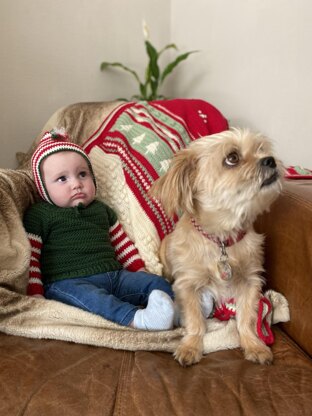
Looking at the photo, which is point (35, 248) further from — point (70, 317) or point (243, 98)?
point (243, 98)

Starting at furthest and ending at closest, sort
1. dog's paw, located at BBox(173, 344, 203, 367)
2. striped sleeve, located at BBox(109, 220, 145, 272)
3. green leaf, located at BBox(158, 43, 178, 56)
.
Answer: green leaf, located at BBox(158, 43, 178, 56)
striped sleeve, located at BBox(109, 220, 145, 272)
dog's paw, located at BBox(173, 344, 203, 367)

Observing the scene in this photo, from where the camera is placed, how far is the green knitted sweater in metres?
1.37

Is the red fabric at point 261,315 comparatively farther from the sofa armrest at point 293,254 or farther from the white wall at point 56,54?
the white wall at point 56,54

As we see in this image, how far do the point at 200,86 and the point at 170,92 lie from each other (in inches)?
11.5

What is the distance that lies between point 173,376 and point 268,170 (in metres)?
0.62

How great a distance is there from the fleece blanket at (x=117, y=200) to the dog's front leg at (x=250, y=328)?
0.03 metres

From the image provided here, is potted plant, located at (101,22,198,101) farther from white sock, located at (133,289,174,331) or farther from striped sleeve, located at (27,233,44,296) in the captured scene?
white sock, located at (133,289,174,331)

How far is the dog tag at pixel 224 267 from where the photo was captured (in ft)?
4.10

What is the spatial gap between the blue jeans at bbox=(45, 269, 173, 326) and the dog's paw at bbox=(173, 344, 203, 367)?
6.7 inches

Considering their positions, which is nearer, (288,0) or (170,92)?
(288,0)

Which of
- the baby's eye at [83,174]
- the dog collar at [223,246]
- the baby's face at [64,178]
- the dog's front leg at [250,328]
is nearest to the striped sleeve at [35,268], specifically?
the baby's face at [64,178]

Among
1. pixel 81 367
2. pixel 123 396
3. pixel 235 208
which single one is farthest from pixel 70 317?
pixel 235 208

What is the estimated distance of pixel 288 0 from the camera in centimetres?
179

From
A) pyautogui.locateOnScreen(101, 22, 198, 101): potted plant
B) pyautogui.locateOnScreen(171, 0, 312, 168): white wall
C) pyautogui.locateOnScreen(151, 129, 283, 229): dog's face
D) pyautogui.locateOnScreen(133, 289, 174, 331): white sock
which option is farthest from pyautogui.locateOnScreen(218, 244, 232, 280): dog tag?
pyautogui.locateOnScreen(101, 22, 198, 101): potted plant
